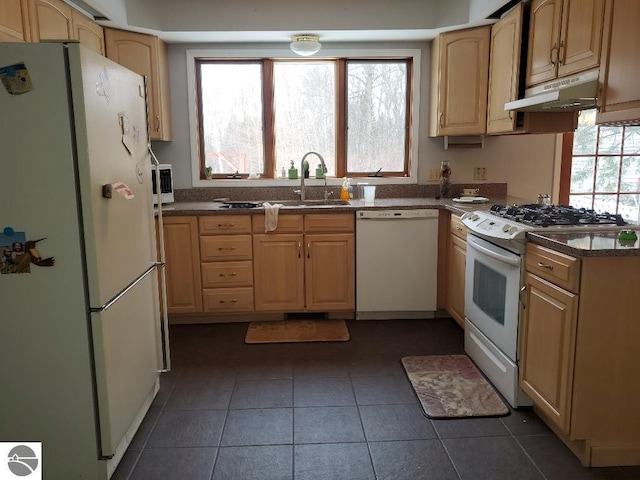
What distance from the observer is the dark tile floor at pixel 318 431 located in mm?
1939

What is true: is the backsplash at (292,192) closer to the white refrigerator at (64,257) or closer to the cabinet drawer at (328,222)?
the cabinet drawer at (328,222)

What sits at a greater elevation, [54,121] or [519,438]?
[54,121]

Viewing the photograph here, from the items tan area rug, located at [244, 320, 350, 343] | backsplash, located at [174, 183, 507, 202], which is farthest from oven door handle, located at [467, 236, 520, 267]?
backsplash, located at [174, 183, 507, 202]

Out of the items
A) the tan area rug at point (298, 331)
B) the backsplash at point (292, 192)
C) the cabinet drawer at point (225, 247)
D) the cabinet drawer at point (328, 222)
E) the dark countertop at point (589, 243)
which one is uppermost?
the backsplash at point (292, 192)

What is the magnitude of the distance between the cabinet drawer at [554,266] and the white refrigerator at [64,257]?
1772mm

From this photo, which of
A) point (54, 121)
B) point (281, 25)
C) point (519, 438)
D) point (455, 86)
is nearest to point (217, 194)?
point (281, 25)

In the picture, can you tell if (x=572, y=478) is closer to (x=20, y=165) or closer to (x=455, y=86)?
(x=20, y=165)

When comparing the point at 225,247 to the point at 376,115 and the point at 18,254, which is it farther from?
the point at 18,254

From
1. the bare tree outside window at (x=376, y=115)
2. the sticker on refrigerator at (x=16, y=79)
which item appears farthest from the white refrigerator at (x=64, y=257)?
the bare tree outside window at (x=376, y=115)

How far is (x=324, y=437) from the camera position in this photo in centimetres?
217

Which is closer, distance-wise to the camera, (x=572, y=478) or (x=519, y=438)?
(x=572, y=478)

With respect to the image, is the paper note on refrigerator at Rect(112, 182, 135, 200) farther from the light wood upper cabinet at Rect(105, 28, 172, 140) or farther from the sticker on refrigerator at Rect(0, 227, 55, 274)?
the light wood upper cabinet at Rect(105, 28, 172, 140)

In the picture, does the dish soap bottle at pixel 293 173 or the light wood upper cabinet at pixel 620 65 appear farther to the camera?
the dish soap bottle at pixel 293 173

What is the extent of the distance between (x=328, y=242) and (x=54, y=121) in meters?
2.19
